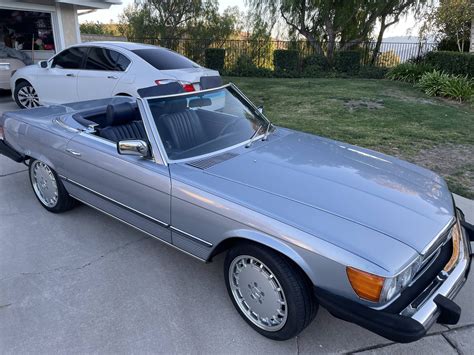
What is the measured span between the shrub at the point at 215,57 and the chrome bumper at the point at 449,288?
15.5m

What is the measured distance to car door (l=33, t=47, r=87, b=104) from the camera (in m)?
7.27

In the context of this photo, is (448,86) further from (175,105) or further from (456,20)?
(175,105)

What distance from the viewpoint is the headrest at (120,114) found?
3.58m

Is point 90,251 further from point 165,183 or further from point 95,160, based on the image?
point 165,183

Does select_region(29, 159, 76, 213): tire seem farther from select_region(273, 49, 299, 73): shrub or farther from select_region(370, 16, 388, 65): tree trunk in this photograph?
select_region(370, 16, 388, 65): tree trunk

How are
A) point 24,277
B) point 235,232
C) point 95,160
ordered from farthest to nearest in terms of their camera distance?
point 95,160, point 24,277, point 235,232

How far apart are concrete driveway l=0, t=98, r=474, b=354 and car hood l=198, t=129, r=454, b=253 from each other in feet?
2.76

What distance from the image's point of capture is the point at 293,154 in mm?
3143

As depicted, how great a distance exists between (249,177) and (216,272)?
38.6 inches

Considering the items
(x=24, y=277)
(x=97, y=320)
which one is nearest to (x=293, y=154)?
(x=97, y=320)

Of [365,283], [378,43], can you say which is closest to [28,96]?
[365,283]

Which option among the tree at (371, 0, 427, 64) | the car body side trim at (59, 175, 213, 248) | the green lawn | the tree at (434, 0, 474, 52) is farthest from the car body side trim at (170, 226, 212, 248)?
the tree at (371, 0, 427, 64)

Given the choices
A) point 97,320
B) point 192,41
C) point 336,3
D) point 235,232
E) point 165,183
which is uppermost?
point 336,3

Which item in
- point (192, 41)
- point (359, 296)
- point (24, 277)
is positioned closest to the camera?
point (359, 296)
